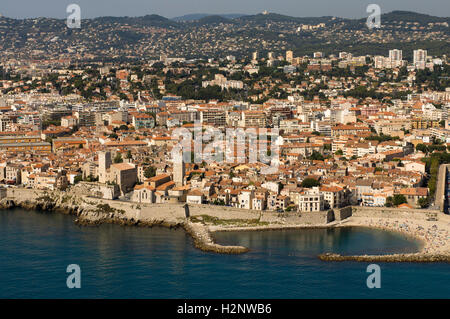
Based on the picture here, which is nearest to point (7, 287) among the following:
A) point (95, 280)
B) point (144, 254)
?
point (95, 280)

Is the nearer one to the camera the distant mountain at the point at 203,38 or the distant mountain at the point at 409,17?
the distant mountain at the point at 203,38

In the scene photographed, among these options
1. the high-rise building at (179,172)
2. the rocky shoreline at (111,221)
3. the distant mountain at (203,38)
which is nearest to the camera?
the rocky shoreline at (111,221)

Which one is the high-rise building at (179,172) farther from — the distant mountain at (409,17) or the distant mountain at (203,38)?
the distant mountain at (409,17)

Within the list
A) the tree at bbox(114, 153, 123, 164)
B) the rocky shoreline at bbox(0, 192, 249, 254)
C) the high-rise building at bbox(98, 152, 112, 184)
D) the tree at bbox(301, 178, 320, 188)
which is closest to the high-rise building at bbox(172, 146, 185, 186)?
the high-rise building at bbox(98, 152, 112, 184)

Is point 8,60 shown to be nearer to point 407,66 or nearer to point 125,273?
point 407,66

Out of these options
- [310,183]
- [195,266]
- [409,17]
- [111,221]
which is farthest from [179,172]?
[409,17]

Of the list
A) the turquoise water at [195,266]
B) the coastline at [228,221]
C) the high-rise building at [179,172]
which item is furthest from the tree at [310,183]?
the high-rise building at [179,172]

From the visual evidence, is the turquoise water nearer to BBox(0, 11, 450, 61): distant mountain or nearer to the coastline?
the coastline

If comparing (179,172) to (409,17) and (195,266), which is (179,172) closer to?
(195,266)

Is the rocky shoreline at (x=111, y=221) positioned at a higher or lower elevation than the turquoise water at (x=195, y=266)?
higher
